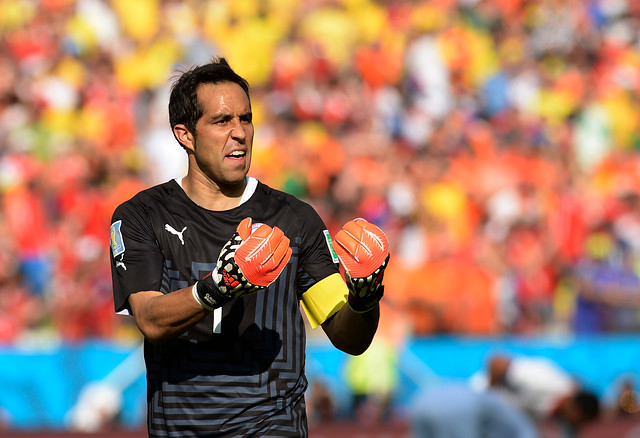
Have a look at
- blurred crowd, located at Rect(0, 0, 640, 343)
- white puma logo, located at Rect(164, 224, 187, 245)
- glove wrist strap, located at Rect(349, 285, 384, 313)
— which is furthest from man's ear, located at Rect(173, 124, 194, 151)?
blurred crowd, located at Rect(0, 0, 640, 343)

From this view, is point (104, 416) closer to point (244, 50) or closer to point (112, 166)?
point (112, 166)

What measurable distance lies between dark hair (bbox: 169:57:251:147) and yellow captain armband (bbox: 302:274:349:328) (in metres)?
0.73

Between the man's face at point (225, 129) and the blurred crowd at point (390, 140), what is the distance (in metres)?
6.51

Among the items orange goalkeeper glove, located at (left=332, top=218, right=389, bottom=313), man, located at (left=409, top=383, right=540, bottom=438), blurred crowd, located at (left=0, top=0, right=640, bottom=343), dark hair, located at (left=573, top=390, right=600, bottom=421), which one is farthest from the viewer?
blurred crowd, located at (left=0, top=0, right=640, bottom=343)

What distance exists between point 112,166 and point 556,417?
20.3 feet

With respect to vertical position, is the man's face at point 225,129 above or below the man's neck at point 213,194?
above

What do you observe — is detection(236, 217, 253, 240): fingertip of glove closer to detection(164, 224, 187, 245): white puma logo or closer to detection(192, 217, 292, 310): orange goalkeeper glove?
detection(192, 217, 292, 310): orange goalkeeper glove

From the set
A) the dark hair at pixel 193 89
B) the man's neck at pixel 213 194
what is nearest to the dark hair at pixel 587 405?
the man's neck at pixel 213 194

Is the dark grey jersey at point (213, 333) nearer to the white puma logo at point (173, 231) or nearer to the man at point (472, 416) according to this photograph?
the white puma logo at point (173, 231)

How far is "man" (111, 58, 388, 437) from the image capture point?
331cm

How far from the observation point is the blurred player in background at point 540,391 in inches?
287

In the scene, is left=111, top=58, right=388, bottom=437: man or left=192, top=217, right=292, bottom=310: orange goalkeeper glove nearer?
left=192, top=217, right=292, bottom=310: orange goalkeeper glove

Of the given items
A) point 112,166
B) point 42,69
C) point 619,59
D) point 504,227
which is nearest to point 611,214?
point 504,227

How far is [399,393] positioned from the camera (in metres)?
9.48
